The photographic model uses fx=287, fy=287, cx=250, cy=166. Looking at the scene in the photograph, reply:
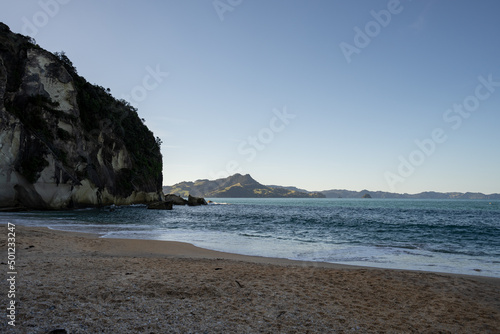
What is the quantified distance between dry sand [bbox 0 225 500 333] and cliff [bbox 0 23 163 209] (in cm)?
2859

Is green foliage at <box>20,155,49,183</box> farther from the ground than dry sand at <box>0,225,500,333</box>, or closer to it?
farther from the ground

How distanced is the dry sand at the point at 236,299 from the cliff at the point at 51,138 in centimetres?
2859

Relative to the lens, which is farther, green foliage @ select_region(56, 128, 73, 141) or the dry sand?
green foliage @ select_region(56, 128, 73, 141)

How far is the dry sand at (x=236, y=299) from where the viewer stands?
4.16 m

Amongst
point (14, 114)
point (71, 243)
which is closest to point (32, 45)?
point (14, 114)

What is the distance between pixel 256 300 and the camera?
5453mm

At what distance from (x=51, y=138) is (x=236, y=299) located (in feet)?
133

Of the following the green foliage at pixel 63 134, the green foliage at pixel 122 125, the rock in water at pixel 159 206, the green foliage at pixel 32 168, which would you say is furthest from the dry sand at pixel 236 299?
the green foliage at pixel 122 125

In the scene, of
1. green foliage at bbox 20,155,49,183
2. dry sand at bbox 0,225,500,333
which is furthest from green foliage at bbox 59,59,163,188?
dry sand at bbox 0,225,500,333

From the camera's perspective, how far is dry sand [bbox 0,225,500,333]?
13.6 ft

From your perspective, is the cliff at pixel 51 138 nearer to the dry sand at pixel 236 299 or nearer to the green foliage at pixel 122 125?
the green foliage at pixel 122 125

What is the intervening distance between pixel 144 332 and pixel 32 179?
3623 cm

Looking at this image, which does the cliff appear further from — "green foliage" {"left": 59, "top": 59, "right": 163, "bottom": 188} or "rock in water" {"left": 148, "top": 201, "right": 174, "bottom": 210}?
"rock in water" {"left": 148, "top": 201, "right": 174, "bottom": 210}

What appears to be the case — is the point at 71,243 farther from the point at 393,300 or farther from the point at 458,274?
the point at 458,274
